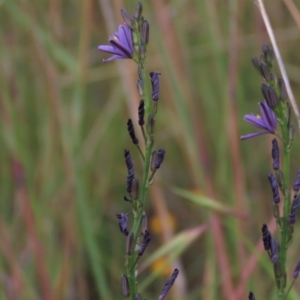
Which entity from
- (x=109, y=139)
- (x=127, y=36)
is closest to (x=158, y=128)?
(x=109, y=139)

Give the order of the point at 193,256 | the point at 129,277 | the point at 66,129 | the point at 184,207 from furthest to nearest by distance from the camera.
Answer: the point at 184,207
the point at 193,256
the point at 66,129
the point at 129,277

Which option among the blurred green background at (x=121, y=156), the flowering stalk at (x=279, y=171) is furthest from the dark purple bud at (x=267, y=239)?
the blurred green background at (x=121, y=156)

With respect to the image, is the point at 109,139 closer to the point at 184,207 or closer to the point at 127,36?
the point at 184,207

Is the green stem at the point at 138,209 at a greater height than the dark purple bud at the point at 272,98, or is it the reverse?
the dark purple bud at the point at 272,98

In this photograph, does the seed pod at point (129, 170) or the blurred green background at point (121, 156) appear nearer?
the seed pod at point (129, 170)

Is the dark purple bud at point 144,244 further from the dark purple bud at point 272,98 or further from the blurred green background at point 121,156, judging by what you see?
the blurred green background at point 121,156

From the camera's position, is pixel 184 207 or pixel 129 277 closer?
pixel 129 277

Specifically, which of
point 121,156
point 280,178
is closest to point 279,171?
point 280,178
